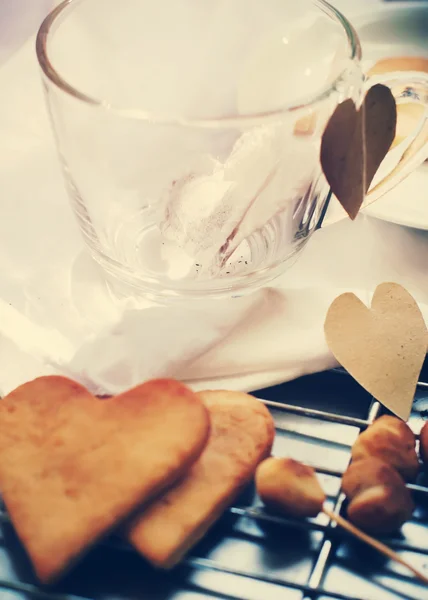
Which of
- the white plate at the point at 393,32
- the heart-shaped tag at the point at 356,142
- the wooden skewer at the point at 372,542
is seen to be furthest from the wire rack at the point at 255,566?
the white plate at the point at 393,32

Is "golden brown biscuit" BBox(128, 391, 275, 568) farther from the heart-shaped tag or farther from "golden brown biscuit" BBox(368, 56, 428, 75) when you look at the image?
"golden brown biscuit" BBox(368, 56, 428, 75)

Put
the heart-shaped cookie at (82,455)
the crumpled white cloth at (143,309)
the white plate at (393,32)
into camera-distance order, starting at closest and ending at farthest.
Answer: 1. the heart-shaped cookie at (82,455)
2. the crumpled white cloth at (143,309)
3. the white plate at (393,32)

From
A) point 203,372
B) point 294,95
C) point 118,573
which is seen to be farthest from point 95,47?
point 118,573

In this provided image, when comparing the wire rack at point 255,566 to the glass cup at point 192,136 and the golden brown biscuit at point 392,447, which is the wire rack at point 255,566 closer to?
the golden brown biscuit at point 392,447

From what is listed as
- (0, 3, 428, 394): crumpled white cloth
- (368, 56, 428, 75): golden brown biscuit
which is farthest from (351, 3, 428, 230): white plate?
(0, 3, 428, 394): crumpled white cloth

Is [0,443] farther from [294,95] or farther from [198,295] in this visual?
[294,95]

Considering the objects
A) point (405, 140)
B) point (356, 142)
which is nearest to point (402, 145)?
point (405, 140)
